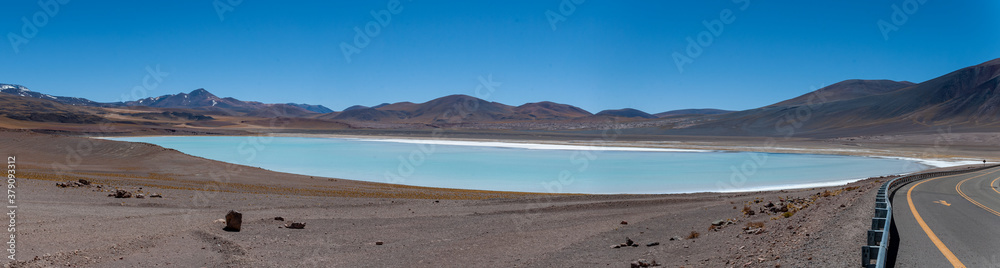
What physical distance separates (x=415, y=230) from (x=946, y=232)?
324 inches

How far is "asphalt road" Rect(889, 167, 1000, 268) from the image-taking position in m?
5.95

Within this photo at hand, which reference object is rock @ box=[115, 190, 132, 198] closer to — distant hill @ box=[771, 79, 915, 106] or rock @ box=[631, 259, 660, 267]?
rock @ box=[631, 259, 660, 267]

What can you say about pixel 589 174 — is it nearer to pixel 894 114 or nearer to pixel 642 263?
pixel 642 263

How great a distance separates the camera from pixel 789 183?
2475 centimetres

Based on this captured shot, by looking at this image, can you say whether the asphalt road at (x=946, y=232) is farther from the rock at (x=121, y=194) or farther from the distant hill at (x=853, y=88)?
the distant hill at (x=853, y=88)

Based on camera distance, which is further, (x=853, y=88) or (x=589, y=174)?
(x=853, y=88)

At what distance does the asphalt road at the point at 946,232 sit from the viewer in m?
5.95

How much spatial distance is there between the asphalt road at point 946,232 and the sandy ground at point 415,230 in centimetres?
56

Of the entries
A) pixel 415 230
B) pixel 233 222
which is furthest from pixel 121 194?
pixel 415 230

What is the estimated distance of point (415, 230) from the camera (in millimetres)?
10773

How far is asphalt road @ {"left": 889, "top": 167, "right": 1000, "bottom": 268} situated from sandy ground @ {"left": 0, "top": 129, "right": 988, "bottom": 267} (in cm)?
56

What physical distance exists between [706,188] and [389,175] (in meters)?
14.3

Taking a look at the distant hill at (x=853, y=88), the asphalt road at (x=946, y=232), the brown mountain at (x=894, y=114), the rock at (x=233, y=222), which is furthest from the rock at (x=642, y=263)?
the distant hill at (x=853, y=88)

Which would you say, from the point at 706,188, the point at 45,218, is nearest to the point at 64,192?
the point at 45,218
